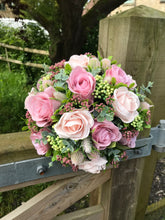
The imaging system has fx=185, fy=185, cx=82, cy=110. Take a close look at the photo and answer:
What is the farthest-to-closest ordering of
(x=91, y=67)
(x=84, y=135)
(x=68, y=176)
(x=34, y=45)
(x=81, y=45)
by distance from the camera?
(x=34, y=45)
(x=81, y=45)
(x=68, y=176)
(x=91, y=67)
(x=84, y=135)

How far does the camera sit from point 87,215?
4.44 ft

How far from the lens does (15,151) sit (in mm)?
904

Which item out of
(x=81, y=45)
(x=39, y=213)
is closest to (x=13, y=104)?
(x=81, y=45)

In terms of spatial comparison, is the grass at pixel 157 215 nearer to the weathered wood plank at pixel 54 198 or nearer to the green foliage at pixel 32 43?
the weathered wood plank at pixel 54 198

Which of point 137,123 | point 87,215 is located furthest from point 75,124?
point 87,215

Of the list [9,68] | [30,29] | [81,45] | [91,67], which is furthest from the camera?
[9,68]

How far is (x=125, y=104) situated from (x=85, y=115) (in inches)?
7.0

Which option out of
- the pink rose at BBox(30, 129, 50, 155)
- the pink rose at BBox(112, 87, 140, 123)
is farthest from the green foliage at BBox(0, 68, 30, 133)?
the pink rose at BBox(112, 87, 140, 123)

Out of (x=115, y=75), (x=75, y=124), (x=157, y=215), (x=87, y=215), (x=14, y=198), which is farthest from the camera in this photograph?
(x=14, y=198)

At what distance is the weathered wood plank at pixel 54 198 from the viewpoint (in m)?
1.04

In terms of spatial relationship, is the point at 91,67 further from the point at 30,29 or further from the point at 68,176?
the point at 30,29

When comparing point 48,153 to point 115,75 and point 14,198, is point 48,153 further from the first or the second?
point 14,198

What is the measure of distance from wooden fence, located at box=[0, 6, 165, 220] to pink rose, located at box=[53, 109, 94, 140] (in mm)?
294

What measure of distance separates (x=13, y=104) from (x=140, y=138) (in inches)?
136
